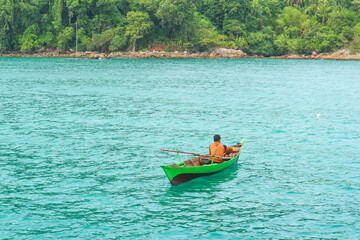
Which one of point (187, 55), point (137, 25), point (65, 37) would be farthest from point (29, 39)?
point (187, 55)

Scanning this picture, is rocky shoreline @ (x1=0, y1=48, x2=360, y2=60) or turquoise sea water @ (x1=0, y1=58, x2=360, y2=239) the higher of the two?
rocky shoreline @ (x1=0, y1=48, x2=360, y2=60)

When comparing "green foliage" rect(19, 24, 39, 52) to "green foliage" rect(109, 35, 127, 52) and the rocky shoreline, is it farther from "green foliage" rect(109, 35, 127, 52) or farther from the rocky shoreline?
"green foliage" rect(109, 35, 127, 52)

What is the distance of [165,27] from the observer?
130 metres

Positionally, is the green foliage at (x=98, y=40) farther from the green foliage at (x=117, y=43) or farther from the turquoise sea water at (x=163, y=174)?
the turquoise sea water at (x=163, y=174)

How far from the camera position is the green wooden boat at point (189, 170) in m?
17.4

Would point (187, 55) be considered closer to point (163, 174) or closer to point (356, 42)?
point (356, 42)

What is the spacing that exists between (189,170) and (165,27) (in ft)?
383

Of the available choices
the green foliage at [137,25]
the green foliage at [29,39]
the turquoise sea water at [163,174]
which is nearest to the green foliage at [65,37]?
the green foliage at [29,39]

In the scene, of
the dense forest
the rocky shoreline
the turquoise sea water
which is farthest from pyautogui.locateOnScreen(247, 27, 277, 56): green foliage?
the turquoise sea water

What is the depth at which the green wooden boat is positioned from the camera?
17438mm

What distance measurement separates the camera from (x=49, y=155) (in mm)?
22203

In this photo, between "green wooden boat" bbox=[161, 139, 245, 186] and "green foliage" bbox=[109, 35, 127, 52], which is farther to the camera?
"green foliage" bbox=[109, 35, 127, 52]

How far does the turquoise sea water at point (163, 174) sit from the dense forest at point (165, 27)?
89.0 meters

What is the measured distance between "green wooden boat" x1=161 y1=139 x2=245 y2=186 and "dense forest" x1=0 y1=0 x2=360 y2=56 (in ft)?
353
